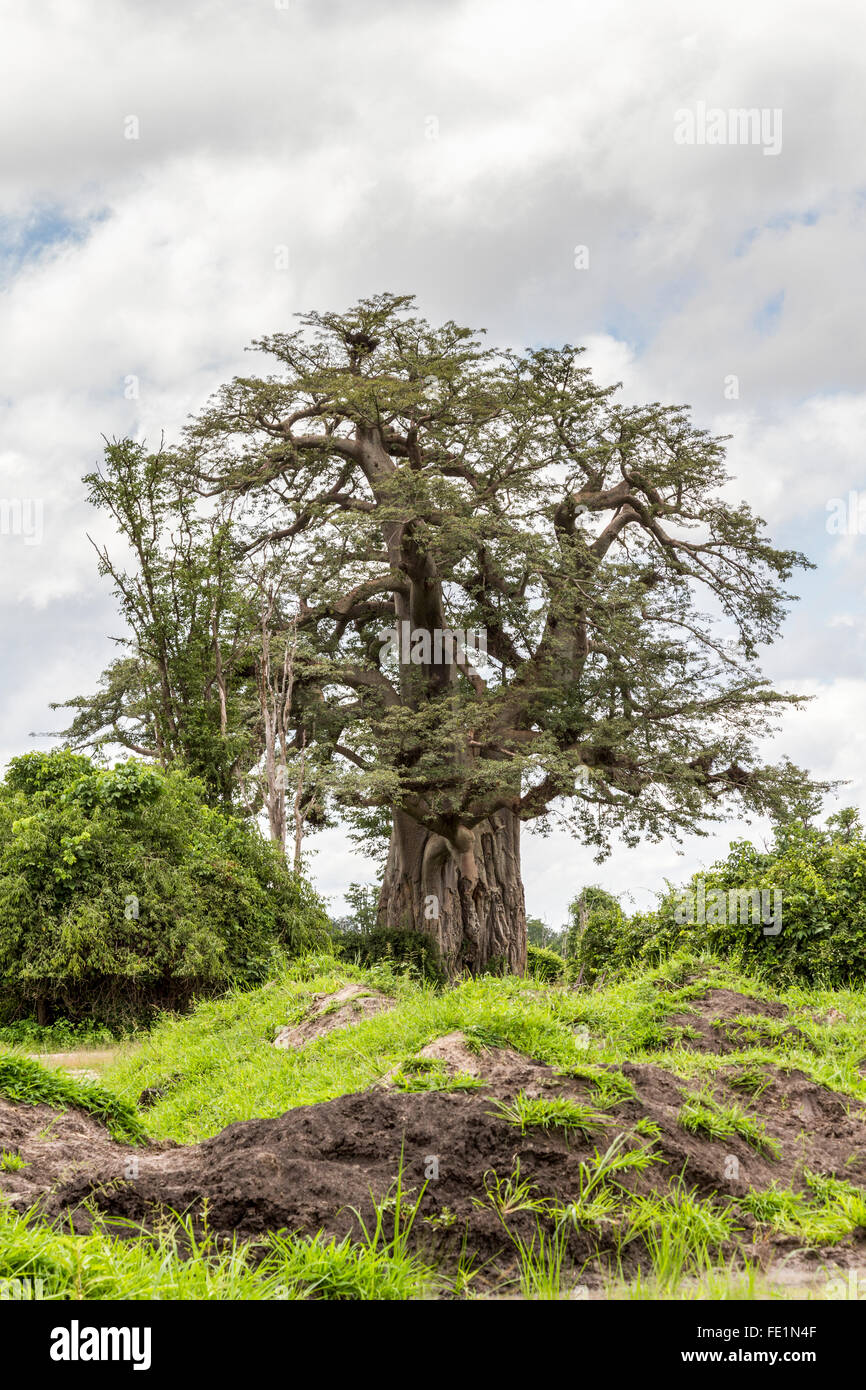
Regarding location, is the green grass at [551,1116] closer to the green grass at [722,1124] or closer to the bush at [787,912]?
the green grass at [722,1124]

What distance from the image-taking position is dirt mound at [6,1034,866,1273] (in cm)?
410

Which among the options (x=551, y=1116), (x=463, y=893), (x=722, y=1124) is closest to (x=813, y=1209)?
(x=722, y=1124)

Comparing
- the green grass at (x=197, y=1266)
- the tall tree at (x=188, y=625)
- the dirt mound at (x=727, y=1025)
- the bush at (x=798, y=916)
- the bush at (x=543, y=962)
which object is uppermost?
the tall tree at (x=188, y=625)

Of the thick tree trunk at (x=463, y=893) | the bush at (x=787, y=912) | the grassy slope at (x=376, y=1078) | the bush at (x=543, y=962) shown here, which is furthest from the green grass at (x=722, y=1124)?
the bush at (x=543, y=962)

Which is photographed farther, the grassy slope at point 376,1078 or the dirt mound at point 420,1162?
the dirt mound at point 420,1162

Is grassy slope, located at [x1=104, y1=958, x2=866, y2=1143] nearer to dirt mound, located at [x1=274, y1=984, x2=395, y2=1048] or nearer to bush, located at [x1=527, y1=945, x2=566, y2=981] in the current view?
dirt mound, located at [x1=274, y1=984, x2=395, y2=1048]

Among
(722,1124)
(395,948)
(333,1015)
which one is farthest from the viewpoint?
(395,948)

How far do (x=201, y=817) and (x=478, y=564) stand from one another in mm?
6097

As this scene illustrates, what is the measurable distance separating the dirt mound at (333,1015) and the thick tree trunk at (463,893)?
26.6ft

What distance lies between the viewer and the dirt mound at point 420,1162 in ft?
13.4

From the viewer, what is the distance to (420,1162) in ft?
14.5

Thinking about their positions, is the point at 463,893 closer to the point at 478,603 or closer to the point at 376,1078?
the point at 478,603

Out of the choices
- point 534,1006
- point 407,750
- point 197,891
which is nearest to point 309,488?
point 407,750

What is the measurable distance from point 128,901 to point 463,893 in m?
6.67
